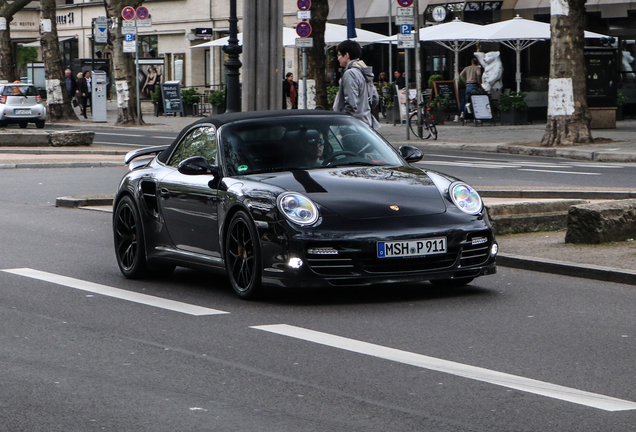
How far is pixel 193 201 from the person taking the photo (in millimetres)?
8859

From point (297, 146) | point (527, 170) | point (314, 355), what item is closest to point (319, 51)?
point (527, 170)

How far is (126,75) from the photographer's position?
→ 40531mm

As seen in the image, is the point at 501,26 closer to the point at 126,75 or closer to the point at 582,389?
the point at 126,75

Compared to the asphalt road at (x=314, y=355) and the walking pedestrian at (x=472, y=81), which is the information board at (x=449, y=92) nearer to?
the walking pedestrian at (x=472, y=81)

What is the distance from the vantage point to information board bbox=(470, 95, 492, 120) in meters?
34.9

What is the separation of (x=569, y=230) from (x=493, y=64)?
2733cm

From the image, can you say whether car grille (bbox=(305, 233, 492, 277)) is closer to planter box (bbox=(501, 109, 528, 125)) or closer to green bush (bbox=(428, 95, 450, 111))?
planter box (bbox=(501, 109, 528, 125))

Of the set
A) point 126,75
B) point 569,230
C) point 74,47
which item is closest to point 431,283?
point 569,230

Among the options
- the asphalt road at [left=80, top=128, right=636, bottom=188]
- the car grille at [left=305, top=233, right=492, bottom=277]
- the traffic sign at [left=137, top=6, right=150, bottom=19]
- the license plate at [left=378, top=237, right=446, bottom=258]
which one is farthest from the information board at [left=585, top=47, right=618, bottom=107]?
the license plate at [left=378, top=237, right=446, bottom=258]

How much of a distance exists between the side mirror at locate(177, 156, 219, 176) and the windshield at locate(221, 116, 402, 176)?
118 mm

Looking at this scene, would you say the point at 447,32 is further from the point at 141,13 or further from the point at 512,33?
the point at 141,13

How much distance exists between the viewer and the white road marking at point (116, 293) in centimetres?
798

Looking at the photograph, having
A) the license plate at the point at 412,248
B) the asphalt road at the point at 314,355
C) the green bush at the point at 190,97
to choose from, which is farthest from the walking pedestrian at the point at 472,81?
the license plate at the point at 412,248

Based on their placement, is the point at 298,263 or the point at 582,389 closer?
the point at 582,389
